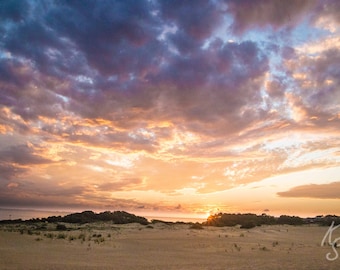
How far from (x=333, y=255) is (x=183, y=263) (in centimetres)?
973

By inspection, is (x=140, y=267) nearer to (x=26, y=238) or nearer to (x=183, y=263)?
(x=183, y=263)

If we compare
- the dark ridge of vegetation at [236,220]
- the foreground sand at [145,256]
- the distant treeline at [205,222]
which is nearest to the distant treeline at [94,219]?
the distant treeline at [205,222]

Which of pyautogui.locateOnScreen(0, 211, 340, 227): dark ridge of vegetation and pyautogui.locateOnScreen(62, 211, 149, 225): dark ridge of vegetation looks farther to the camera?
pyautogui.locateOnScreen(62, 211, 149, 225): dark ridge of vegetation

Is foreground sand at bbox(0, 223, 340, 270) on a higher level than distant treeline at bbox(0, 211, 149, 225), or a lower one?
lower

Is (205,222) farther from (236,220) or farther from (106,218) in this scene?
(106,218)

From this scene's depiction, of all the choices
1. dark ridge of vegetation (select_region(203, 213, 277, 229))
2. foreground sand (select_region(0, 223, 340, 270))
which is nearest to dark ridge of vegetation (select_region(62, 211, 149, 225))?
dark ridge of vegetation (select_region(203, 213, 277, 229))

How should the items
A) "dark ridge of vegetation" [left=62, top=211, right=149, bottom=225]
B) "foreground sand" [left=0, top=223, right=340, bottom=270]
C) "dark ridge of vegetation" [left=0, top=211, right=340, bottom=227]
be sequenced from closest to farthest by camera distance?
"foreground sand" [left=0, top=223, right=340, bottom=270] → "dark ridge of vegetation" [left=0, top=211, right=340, bottom=227] → "dark ridge of vegetation" [left=62, top=211, right=149, bottom=225]

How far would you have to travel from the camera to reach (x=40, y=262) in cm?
1777

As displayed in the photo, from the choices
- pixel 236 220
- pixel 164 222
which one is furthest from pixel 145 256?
pixel 236 220

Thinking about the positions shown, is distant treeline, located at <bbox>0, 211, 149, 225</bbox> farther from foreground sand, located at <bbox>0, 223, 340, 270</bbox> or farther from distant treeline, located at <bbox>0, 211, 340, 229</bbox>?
foreground sand, located at <bbox>0, 223, 340, 270</bbox>

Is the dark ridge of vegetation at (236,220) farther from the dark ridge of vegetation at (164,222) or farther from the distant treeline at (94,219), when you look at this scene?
the distant treeline at (94,219)

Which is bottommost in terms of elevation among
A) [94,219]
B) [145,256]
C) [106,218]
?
[145,256]

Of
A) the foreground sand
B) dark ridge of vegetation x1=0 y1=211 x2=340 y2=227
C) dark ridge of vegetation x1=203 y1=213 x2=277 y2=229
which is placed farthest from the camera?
dark ridge of vegetation x1=203 y1=213 x2=277 y2=229

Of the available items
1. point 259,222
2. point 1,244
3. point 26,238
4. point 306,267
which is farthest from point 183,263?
point 259,222
